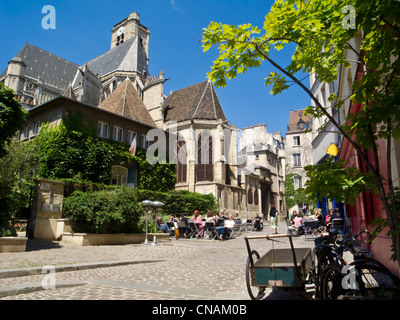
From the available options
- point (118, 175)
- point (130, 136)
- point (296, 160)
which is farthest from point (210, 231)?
point (296, 160)

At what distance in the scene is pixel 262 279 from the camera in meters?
3.92

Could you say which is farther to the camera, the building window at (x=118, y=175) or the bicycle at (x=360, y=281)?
the building window at (x=118, y=175)

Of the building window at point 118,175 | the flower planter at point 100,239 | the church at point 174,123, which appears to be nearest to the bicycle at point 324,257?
the flower planter at point 100,239

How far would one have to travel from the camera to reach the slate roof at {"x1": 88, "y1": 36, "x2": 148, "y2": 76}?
5328 centimetres

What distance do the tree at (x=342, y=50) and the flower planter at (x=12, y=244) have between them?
8.85 metres

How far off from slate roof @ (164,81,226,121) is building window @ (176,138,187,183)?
3109mm

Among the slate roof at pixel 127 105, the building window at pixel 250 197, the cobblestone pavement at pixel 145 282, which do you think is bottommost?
the cobblestone pavement at pixel 145 282

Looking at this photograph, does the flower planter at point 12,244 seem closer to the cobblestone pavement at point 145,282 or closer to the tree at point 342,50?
the cobblestone pavement at point 145,282

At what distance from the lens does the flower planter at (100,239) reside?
12.0m

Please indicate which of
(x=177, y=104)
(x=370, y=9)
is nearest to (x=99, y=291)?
Answer: (x=370, y=9)

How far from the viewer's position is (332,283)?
3469 mm

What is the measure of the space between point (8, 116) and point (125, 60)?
46910 mm

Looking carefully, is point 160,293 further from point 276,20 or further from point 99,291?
point 276,20

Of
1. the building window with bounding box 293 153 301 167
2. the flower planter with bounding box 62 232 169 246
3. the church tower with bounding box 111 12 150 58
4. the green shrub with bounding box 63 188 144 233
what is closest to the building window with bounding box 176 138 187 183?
the flower planter with bounding box 62 232 169 246
